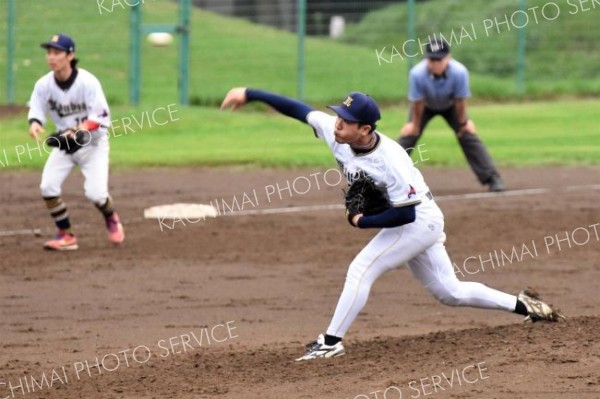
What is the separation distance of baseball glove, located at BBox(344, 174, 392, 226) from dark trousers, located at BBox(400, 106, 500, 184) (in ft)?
24.9

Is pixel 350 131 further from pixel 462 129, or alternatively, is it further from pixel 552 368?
pixel 462 129

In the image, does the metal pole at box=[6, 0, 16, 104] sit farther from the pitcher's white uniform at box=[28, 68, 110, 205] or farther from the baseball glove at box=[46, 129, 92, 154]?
the baseball glove at box=[46, 129, 92, 154]

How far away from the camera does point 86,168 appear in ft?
40.9

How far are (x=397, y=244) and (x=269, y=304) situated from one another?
2.66m

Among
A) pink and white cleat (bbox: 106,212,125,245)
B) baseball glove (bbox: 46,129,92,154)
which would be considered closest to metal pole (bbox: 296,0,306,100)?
pink and white cleat (bbox: 106,212,125,245)

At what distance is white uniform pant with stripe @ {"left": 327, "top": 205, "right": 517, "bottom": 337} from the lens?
7918 mm

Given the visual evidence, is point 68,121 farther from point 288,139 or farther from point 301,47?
point 301,47

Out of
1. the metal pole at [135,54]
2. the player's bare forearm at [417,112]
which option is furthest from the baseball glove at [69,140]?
the metal pole at [135,54]

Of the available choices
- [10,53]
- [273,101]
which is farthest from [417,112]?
[10,53]

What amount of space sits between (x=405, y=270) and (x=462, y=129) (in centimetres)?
420

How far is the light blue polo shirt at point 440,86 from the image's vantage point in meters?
15.0

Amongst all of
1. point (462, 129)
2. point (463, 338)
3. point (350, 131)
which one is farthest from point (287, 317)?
point (462, 129)

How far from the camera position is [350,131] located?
25.0ft

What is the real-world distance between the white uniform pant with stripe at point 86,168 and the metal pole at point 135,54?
12789 millimetres
